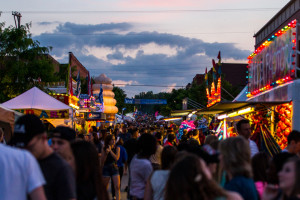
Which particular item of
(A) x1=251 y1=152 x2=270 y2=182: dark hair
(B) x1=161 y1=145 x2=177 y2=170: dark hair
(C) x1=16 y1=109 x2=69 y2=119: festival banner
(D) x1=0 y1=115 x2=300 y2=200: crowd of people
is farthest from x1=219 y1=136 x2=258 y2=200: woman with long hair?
(C) x1=16 y1=109 x2=69 y2=119: festival banner

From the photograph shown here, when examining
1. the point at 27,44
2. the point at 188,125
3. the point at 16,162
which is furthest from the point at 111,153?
the point at 27,44

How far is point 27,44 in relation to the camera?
80.8 feet

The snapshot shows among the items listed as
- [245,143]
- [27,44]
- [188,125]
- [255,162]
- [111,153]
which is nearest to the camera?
[245,143]

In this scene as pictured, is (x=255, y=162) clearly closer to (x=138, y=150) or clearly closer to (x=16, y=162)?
(x=138, y=150)

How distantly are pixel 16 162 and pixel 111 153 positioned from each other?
27.7 feet

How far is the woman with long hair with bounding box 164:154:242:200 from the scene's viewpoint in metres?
3.59

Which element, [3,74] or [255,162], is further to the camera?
[3,74]

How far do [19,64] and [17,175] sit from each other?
2173 cm

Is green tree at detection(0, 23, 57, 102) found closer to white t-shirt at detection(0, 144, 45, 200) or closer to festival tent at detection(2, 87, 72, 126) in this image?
festival tent at detection(2, 87, 72, 126)

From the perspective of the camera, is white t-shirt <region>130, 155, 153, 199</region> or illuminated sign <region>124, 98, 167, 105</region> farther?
illuminated sign <region>124, 98, 167, 105</region>

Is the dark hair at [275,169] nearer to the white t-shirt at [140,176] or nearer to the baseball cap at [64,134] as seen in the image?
the baseball cap at [64,134]

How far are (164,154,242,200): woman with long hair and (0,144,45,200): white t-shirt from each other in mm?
981

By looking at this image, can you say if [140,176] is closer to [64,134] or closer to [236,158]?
[64,134]

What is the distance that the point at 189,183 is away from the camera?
3.59 m
